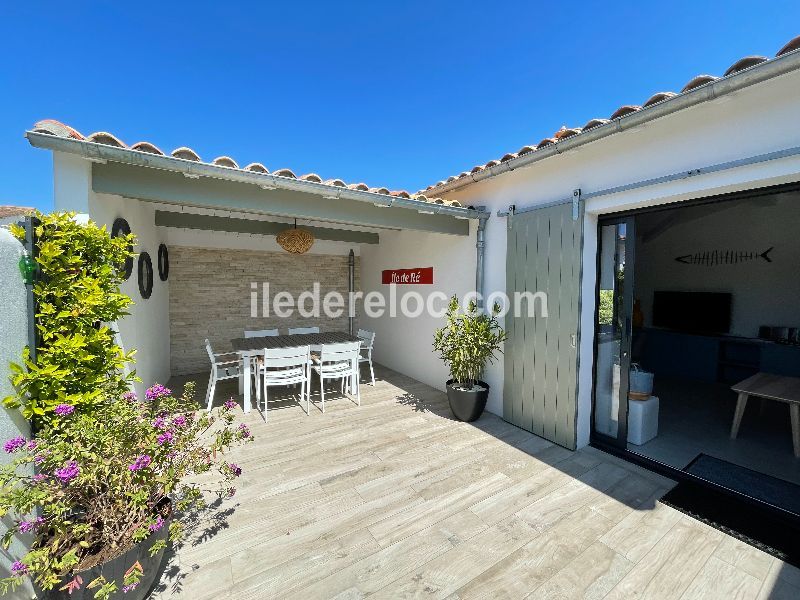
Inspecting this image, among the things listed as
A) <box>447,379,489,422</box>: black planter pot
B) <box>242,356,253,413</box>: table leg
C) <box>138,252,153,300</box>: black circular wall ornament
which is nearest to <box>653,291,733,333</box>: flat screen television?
<box>447,379,489,422</box>: black planter pot

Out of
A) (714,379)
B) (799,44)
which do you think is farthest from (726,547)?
(714,379)

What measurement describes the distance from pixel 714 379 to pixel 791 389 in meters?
2.78

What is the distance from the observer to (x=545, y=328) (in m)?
3.47

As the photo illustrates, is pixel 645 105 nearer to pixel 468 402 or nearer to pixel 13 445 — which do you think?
pixel 468 402

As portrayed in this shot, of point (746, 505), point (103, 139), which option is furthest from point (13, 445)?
point (746, 505)

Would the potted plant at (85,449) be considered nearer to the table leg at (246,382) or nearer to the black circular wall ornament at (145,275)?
the table leg at (246,382)

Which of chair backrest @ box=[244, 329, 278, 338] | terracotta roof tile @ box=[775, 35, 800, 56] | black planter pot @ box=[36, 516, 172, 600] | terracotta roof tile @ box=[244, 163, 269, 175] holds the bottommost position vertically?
black planter pot @ box=[36, 516, 172, 600]

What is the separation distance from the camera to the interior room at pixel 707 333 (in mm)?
3178

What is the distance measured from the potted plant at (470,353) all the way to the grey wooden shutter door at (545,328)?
0.24 metres

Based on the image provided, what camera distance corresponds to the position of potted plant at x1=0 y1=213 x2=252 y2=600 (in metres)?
1.42

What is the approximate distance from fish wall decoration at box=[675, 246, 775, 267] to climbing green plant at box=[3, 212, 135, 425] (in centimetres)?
907

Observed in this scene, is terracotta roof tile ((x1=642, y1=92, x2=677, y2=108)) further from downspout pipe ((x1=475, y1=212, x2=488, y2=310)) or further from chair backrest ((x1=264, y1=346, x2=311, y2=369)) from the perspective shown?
chair backrest ((x1=264, y1=346, x2=311, y2=369))

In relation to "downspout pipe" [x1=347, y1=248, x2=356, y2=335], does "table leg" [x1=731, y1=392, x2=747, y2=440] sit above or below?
below

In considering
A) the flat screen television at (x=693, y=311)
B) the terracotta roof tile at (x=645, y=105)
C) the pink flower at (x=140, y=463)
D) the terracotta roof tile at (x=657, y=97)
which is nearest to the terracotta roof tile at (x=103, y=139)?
the pink flower at (x=140, y=463)
